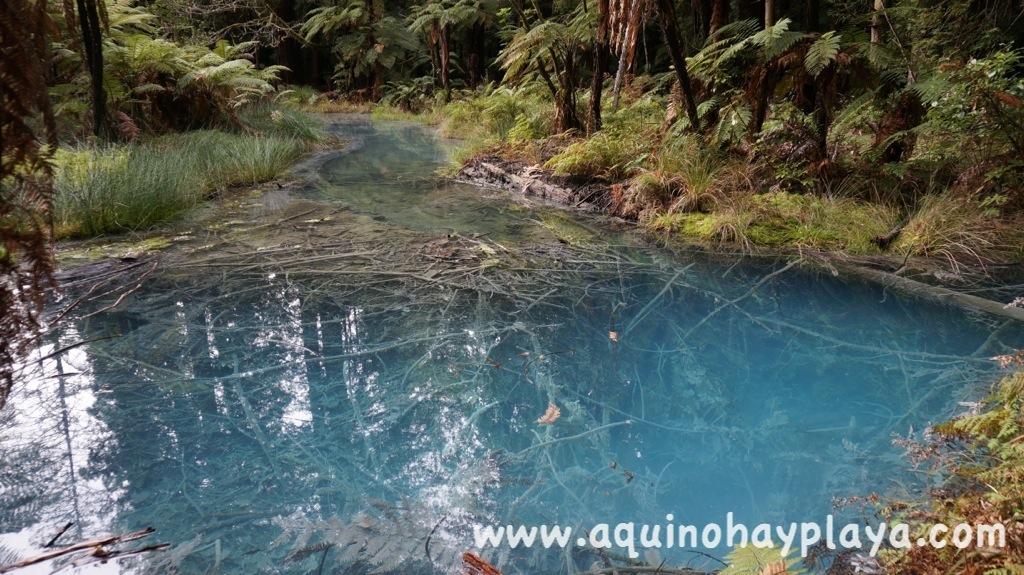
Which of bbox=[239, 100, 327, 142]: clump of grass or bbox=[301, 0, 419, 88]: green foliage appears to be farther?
bbox=[301, 0, 419, 88]: green foliage

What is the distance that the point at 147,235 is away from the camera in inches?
184

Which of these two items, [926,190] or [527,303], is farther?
[926,190]

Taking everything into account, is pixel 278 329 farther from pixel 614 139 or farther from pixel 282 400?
pixel 614 139

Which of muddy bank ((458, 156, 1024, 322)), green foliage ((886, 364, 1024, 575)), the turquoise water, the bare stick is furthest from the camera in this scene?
muddy bank ((458, 156, 1024, 322))

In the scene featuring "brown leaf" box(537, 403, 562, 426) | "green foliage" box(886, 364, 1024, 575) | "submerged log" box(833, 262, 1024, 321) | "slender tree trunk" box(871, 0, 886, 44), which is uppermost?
"slender tree trunk" box(871, 0, 886, 44)

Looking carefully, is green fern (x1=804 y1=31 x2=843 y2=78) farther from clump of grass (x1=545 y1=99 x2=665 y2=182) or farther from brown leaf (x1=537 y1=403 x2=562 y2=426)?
brown leaf (x1=537 y1=403 x2=562 y2=426)

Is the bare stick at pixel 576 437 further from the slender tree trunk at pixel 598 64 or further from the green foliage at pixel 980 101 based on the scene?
the slender tree trunk at pixel 598 64

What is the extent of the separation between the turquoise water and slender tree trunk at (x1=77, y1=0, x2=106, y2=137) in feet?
10.2

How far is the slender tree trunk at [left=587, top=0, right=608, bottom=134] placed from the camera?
6.09 m

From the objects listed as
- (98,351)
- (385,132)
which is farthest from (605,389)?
(385,132)

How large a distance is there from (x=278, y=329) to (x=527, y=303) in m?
1.53

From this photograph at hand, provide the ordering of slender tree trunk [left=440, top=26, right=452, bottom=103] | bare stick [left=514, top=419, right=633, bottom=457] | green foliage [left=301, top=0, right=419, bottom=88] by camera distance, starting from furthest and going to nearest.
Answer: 1. green foliage [left=301, top=0, right=419, bottom=88]
2. slender tree trunk [left=440, top=26, right=452, bottom=103]
3. bare stick [left=514, top=419, right=633, bottom=457]

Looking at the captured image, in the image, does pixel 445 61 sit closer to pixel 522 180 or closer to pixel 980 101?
pixel 522 180

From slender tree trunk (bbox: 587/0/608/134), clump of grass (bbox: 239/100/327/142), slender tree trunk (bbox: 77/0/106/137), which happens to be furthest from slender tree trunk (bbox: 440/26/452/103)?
slender tree trunk (bbox: 77/0/106/137)
